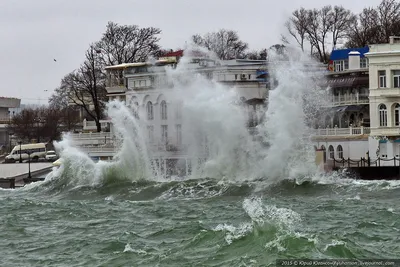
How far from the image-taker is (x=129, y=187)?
55.6 metres

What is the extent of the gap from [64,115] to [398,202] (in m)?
83.4

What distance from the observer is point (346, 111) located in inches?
2800

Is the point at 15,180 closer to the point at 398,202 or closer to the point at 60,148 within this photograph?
the point at 60,148

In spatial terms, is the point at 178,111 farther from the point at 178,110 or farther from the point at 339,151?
the point at 339,151

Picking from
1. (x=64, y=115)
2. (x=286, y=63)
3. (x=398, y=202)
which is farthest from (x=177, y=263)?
(x=64, y=115)

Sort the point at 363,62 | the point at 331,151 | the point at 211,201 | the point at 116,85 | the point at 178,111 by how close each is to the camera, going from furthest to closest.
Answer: the point at 116,85, the point at 363,62, the point at 331,151, the point at 178,111, the point at 211,201

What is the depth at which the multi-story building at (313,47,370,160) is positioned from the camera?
66.1 metres

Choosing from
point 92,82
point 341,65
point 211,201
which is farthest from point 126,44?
point 211,201

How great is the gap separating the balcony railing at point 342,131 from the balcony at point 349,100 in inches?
156

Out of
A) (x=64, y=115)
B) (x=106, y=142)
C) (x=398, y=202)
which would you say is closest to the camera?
(x=398, y=202)

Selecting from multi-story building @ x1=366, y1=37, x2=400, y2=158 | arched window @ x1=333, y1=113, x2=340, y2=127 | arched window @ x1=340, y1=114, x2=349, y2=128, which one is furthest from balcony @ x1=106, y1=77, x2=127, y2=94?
multi-story building @ x1=366, y1=37, x2=400, y2=158

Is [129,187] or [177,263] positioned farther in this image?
[129,187]

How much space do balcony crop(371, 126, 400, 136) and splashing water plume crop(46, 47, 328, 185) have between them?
164 inches

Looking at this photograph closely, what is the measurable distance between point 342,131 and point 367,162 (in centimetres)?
632
